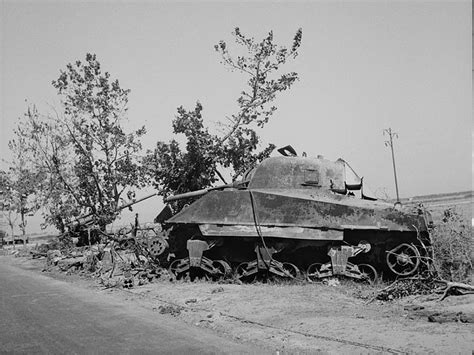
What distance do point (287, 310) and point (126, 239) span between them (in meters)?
7.40

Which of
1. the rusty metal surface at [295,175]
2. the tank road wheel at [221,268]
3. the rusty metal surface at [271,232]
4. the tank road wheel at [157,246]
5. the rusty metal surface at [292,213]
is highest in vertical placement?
the rusty metal surface at [295,175]

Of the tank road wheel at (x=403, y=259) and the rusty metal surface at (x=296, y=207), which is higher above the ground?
the rusty metal surface at (x=296, y=207)

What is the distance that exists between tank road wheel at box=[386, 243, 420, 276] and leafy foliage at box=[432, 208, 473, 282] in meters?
0.49

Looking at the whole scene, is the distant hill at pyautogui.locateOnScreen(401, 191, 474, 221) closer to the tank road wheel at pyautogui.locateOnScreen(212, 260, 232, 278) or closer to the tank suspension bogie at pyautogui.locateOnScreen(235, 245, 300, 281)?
the tank suspension bogie at pyautogui.locateOnScreen(235, 245, 300, 281)

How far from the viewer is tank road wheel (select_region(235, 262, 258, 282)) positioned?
12234mm

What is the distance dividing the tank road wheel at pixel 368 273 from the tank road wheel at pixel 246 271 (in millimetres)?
2434

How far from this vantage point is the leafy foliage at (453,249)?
10.6 metres

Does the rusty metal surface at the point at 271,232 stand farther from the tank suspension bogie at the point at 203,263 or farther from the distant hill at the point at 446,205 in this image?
the distant hill at the point at 446,205

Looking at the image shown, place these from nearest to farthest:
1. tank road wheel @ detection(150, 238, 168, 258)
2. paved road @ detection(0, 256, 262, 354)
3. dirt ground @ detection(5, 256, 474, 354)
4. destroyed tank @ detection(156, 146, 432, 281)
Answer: dirt ground @ detection(5, 256, 474, 354), paved road @ detection(0, 256, 262, 354), destroyed tank @ detection(156, 146, 432, 281), tank road wheel @ detection(150, 238, 168, 258)

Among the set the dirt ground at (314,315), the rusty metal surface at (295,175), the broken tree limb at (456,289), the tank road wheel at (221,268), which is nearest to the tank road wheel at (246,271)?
the tank road wheel at (221,268)

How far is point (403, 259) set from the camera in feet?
36.3

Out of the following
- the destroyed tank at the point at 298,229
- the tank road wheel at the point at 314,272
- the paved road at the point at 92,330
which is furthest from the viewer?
the tank road wheel at the point at 314,272

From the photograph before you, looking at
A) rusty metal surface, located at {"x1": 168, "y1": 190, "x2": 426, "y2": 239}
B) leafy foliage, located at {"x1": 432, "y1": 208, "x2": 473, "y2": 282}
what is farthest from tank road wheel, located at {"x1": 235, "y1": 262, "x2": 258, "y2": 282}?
Result: leafy foliage, located at {"x1": 432, "y1": 208, "x2": 473, "y2": 282}

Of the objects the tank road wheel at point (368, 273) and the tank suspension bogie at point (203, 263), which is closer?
the tank road wheel at point (368, 273)
